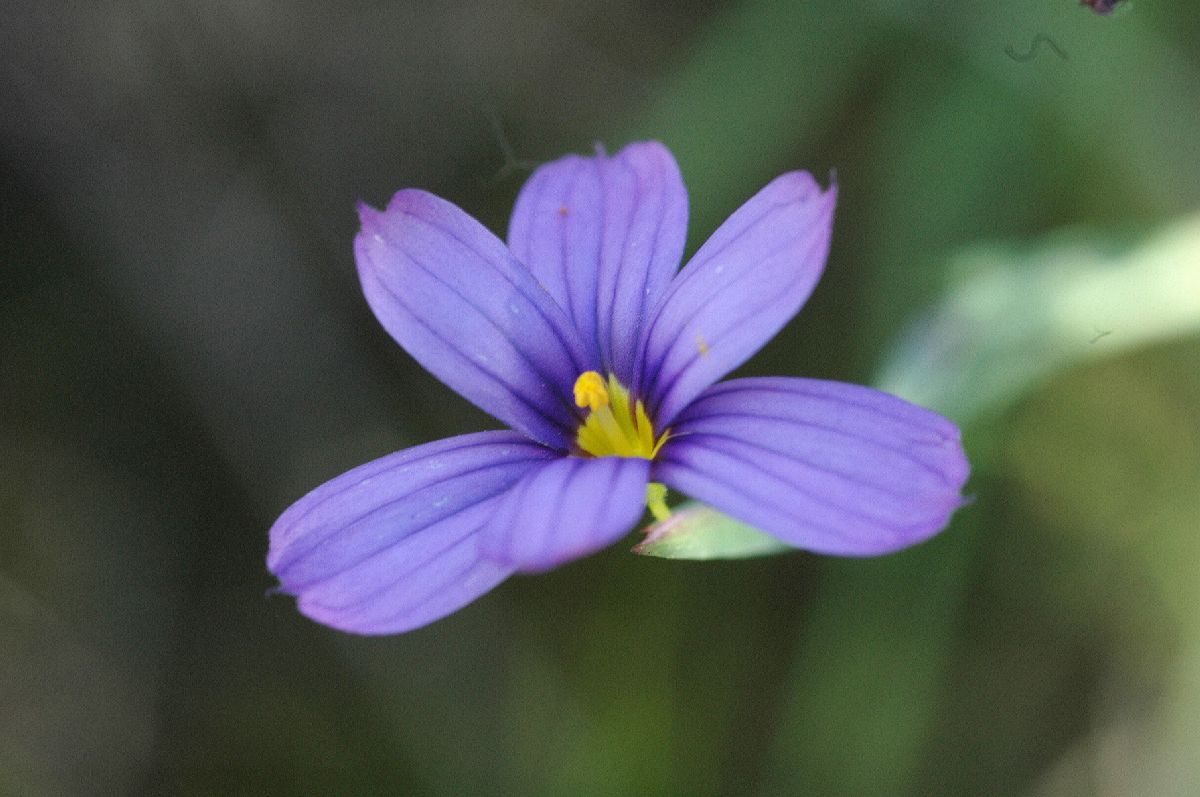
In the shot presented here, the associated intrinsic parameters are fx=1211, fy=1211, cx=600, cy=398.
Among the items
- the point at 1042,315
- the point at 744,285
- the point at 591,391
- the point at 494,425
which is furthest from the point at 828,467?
the point at 494,425

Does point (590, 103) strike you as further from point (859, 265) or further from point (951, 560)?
point (951, 560)

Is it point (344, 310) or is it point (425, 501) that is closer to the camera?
point (425, 501)

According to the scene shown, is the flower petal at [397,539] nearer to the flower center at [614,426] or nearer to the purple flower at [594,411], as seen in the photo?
the purple flower at [594,411]

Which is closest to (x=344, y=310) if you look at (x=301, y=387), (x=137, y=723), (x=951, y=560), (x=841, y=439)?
(x=301, y=387)

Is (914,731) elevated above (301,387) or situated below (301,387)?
below

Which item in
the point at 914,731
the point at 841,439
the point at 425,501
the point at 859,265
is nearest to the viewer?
the point at 841,439

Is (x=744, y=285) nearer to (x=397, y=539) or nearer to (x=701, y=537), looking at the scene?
(x=701, y=537)

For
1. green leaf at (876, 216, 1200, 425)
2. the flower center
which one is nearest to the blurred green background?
green leaf at (876, 216, 1200, 425)

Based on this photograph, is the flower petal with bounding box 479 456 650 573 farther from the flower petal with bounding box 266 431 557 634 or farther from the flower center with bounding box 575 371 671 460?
the flower center with bounding box 575 371 671 460
